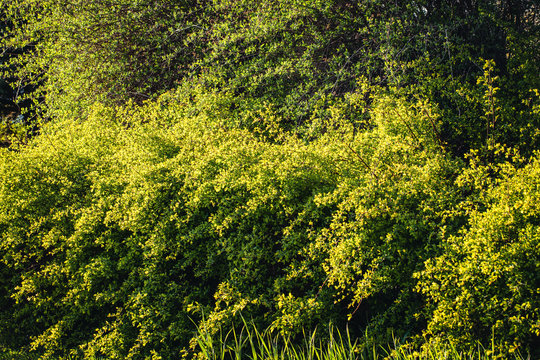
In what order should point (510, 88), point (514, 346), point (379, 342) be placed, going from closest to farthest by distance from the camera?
point (514, 346)
point (379, 342)
point (510, 88)

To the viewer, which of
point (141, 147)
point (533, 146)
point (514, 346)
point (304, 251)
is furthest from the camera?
point (141, 147)

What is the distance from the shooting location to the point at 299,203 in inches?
159

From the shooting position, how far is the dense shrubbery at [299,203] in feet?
10.1

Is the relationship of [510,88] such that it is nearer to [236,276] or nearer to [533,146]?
[533,146]

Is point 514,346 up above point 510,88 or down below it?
below

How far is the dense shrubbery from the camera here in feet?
10.1

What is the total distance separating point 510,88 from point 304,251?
406 cm

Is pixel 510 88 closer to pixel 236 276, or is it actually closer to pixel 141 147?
pixel 236 276

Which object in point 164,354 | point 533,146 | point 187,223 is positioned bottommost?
point 164,354

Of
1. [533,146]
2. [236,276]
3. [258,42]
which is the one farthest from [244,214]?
[258,42]

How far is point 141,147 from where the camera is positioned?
5465 millimetres

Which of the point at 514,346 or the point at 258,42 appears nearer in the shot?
the point at 514,346

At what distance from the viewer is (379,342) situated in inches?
130

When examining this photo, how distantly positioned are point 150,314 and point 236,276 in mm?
922
